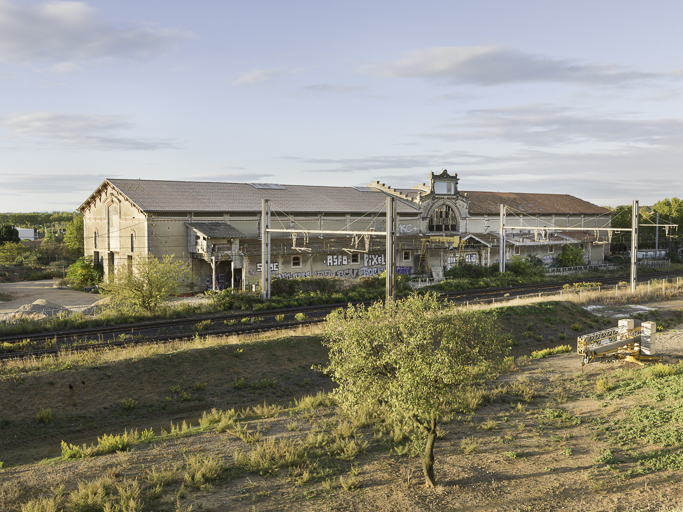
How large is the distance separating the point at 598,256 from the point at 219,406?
68.3m

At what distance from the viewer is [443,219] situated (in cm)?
6156

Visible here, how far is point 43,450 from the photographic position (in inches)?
587

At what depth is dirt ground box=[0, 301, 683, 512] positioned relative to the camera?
11.1m

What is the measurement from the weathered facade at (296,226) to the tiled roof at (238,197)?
0.11m

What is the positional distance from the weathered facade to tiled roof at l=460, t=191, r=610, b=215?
0.30 meters

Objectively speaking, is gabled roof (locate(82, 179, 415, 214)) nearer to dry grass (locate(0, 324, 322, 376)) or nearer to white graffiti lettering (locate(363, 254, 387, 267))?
white graffiti lettering (locate(363, 254, 387, 267))

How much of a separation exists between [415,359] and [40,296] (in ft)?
139

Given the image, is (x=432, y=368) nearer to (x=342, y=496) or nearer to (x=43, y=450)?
(x=342, y=496)

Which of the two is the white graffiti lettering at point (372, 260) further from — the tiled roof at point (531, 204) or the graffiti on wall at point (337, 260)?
the tiled roof at point (531, 204)

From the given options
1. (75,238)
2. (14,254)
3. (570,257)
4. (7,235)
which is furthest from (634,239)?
(7,235)

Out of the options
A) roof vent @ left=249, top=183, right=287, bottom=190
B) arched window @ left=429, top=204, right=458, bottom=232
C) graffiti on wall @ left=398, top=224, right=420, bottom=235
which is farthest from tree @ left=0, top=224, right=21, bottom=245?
arched window @ left=429, top=204, right=458, bottom=232

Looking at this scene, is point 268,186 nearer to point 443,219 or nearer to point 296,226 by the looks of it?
point 296,226

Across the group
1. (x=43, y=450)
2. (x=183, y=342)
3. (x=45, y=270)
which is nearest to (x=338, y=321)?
(x=43, y=450)

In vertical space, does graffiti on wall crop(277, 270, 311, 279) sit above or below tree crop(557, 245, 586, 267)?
below
